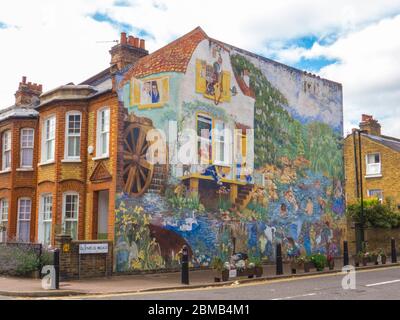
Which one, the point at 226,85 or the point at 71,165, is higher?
the point at 226,85

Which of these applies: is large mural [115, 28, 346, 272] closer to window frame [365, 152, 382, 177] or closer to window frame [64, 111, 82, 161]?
window frame [64, 111, 82, 161]

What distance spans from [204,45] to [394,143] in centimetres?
2405

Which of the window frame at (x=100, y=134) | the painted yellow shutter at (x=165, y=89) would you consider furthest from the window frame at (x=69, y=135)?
the painted yellow shutter at (x=165, y=89)

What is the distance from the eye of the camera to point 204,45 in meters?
23.4

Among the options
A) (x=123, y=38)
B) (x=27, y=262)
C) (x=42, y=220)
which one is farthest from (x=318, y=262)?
(x=123, y=38)

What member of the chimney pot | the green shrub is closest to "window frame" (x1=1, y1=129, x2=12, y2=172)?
the green shrub

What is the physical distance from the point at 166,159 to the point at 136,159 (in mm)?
1386

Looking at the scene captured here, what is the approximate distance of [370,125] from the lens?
1644 inches

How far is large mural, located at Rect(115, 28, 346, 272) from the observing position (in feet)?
68.4

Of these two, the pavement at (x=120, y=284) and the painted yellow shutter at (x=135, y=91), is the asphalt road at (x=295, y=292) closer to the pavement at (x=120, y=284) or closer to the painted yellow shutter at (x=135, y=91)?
the pavement at (x=120, y=284)

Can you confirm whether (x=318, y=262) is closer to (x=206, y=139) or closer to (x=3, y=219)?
(x=206, y=139)

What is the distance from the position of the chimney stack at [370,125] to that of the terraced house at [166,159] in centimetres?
1620

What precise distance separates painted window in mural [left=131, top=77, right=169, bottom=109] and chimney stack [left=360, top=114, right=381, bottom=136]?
79.9 feet

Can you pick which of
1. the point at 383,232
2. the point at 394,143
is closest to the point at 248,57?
the point at 383,232
